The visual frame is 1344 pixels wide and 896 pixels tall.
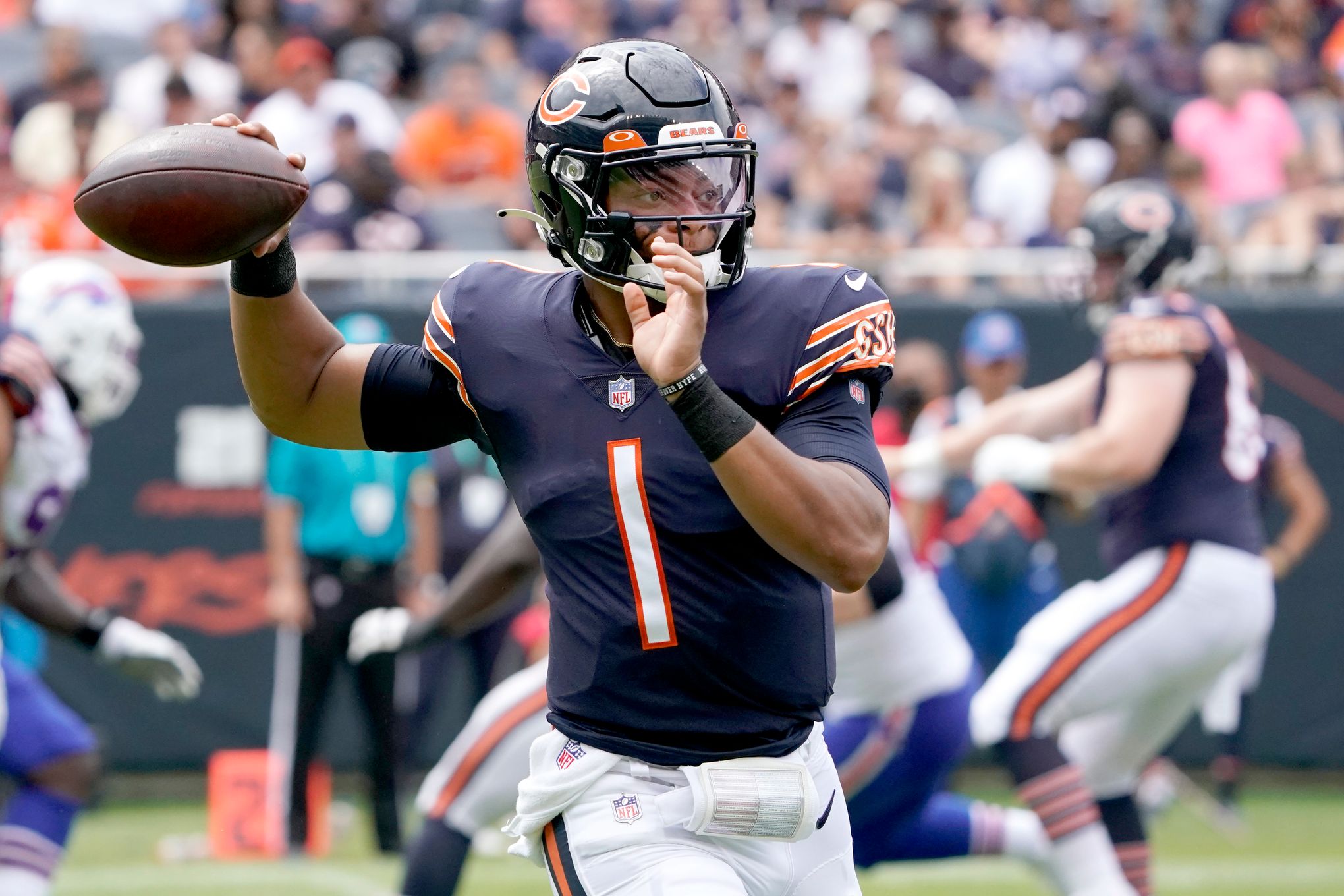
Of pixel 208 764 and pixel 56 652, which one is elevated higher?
pixel 56 652

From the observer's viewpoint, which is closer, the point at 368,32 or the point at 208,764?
the point at 208,764

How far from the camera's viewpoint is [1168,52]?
1178 cm

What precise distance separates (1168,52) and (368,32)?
16.9 ft

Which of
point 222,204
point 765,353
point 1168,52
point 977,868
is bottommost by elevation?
point 977,868

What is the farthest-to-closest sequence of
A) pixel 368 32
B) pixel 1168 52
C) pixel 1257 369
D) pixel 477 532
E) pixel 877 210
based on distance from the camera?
pixel 1168 52 < pixel 368 32 < pixel 877 210 < pixel 1257 369 < pixel 477 532

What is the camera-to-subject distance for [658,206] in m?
2.70

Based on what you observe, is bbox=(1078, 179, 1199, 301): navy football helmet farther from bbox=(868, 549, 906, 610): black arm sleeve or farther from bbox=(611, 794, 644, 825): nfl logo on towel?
bbox=(611, 794, 644, 825): nfl logo on towel

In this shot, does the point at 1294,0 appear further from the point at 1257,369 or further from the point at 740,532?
the point at 740,532

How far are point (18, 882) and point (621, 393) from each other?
8.13 feet

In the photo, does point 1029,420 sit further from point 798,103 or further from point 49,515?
point 798,103

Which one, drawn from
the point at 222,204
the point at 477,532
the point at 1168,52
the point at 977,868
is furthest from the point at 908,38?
the point at 222,204

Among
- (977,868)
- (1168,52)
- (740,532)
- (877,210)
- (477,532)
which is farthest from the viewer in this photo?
(1168,52)

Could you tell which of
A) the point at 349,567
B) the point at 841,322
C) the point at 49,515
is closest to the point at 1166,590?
the point at 841,322

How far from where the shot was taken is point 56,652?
322 inches
